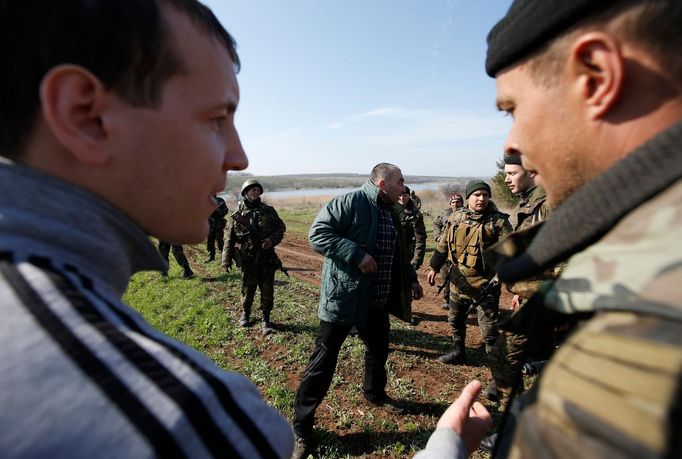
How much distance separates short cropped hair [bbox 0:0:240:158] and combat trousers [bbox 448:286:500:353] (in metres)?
5.23

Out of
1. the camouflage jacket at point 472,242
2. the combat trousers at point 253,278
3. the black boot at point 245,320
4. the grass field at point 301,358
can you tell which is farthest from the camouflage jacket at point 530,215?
the black boot at point 245,320

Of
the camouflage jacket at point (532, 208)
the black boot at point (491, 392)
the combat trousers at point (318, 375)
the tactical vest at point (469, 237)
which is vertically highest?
the camouflage jacket at point (532, 208)

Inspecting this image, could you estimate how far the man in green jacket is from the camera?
11.9 feet

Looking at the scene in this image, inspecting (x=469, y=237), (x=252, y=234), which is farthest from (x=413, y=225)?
(x=252, y=234)

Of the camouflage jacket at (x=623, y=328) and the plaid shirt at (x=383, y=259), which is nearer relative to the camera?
the camouflage jacket at (x=623, y=328)

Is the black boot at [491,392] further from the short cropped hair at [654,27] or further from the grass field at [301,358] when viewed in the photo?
the short cropped hair at [654,27]

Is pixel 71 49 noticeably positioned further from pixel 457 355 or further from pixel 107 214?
pixel 457 355

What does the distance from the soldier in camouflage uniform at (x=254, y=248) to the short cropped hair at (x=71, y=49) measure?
6.28 meters

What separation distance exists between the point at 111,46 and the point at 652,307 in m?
1.06

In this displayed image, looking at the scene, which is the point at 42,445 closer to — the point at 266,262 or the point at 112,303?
the point at 112,303

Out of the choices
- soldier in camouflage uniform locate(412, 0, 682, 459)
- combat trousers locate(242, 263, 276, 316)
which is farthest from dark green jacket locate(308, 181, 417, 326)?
combat trousers locate(242, 263, 276, 316)

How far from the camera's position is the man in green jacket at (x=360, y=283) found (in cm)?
364

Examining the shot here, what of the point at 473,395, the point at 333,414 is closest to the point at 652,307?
the point at 473,395

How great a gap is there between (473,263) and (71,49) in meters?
5.43
